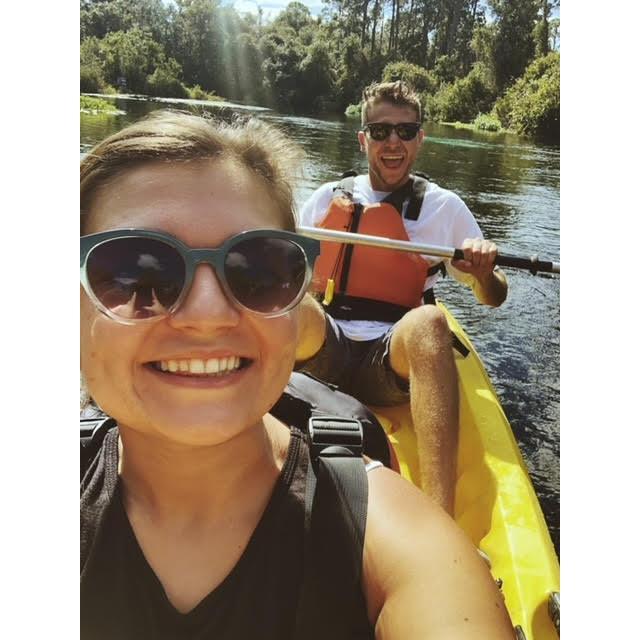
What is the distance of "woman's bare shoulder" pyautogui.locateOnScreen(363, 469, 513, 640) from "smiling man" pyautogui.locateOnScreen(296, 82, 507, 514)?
47 centimetres

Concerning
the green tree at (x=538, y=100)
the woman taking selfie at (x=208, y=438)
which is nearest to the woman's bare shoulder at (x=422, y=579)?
the woman taking selfie at (x=208, y=438)

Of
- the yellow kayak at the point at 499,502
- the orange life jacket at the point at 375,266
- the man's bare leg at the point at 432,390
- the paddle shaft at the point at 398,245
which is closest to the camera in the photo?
the yellow kayak at the point at 499,502

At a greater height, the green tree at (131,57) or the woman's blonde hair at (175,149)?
the green tree at (131,57)

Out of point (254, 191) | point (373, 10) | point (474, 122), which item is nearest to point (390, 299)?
point (474, 122)

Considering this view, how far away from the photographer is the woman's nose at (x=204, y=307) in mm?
415

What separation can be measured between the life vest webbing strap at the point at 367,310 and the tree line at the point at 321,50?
1.44ft

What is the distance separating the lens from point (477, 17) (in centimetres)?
73

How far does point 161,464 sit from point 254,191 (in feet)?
0.74

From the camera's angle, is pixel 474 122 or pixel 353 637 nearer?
pixel 353 637

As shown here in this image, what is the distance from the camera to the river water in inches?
26.2

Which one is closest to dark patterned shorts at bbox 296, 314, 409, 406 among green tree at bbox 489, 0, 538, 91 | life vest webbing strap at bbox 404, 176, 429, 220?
→ life vest webbing strap at bbox 404, 176, 429, 220

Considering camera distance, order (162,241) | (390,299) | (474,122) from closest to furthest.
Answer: (162,241) → (474,122) → (390,299)

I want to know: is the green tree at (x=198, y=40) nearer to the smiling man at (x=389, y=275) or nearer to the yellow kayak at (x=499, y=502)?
the smiling man at (x=389, y=275)
